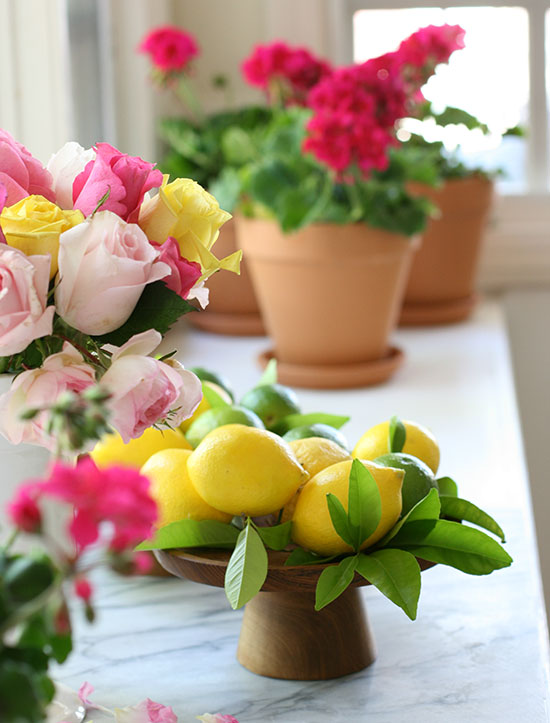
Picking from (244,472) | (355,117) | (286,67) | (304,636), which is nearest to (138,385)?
(244,472)

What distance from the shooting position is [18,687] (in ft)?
1.04

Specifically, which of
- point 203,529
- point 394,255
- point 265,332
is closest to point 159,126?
point 265,332

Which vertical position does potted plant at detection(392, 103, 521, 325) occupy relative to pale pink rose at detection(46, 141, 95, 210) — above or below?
below

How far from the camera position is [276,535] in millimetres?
622

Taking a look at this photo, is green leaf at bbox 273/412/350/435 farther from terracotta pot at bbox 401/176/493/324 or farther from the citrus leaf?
terracotta pot at bbox 401/176/493/324

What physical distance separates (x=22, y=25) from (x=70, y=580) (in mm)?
1207

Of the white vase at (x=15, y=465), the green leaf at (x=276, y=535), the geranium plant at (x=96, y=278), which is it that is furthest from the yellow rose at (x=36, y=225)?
the green leaf at (x=276, y=535)

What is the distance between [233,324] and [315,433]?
108 centimetres

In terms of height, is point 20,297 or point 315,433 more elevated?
point 20,297

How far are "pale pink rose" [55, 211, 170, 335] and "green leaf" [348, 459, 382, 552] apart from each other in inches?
7.0

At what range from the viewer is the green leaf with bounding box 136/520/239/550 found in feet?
2.00

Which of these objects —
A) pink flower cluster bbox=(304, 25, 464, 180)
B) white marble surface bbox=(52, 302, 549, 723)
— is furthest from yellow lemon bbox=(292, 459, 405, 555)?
pink flower cluster bbox=(304, 25, 464, 180)

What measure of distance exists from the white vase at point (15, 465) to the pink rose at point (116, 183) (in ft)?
0.46

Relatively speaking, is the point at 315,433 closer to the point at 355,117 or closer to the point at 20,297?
the point at 20,297
